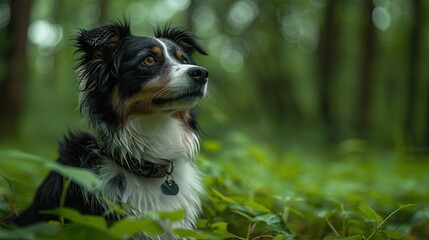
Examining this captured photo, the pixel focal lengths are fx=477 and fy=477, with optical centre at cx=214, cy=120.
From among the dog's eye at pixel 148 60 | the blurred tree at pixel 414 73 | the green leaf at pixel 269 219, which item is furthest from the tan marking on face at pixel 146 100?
the blurred tree at pixel 414 73

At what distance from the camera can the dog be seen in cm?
357

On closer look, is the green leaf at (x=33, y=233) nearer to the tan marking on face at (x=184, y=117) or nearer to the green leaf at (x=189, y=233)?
the green leaf at (x=189, y=233)

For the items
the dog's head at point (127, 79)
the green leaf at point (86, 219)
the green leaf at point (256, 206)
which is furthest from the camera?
the dog's head at point (127, 79)

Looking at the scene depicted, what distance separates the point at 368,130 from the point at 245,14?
8888mm

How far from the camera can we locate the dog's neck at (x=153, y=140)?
3.71m

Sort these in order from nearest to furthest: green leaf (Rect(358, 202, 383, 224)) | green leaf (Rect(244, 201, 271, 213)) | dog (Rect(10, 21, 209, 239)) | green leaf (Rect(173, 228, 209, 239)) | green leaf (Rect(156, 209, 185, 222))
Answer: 1. green leaf (Rect(156, 209, 185, 222))
2. green leaf (Rect(173, 228, 209, 239))
3. green leaf (Rect(358, 202, 383, 224))
4. green leaf (Rect(244, 201, 271, 213))
5. dog (Rect(10, 21, 209, 239))

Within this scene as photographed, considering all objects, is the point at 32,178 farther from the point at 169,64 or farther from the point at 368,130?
the point at 368,130

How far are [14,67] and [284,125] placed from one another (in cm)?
987

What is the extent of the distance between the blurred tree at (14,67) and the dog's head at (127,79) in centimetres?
861

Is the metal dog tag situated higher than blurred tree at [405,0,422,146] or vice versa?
blurred tree at [405,0,422,146]

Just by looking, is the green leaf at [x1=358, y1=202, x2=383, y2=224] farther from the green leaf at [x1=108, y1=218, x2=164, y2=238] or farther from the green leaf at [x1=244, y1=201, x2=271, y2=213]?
the green leaf at [x1=108, y1=218, x2=164, y2=238]

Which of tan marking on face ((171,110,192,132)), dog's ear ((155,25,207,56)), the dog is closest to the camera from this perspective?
the dog

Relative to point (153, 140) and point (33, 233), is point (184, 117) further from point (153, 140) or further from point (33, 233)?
point (33, 233)

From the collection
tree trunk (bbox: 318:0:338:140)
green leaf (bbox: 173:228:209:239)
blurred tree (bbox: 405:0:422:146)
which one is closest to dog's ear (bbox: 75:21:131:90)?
green leaf (bbox: 173:228:209:239)
